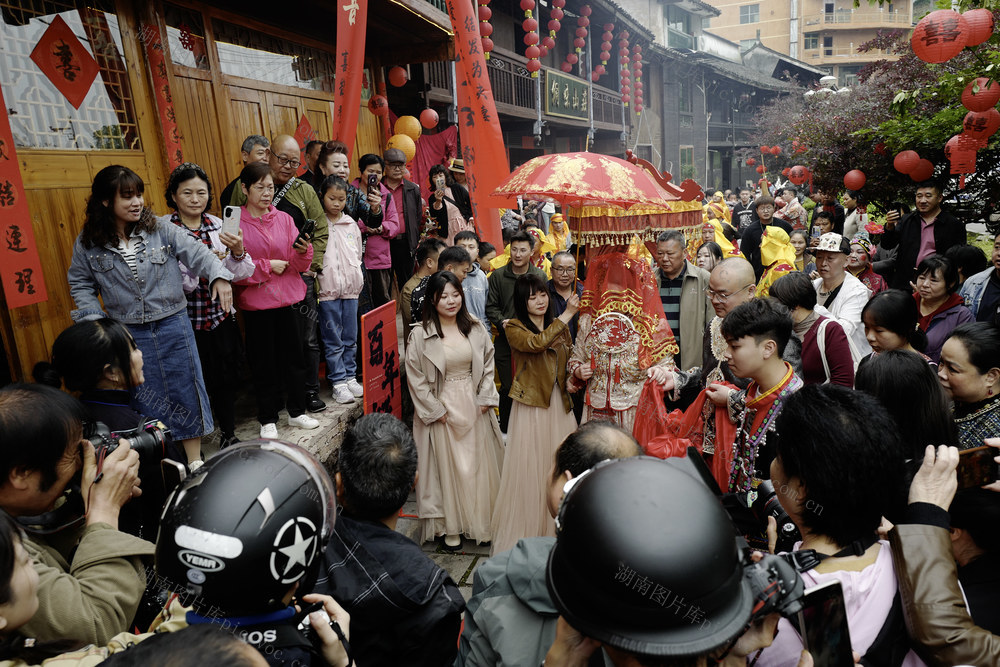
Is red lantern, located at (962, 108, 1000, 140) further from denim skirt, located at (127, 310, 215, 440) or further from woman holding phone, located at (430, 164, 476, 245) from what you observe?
denim skirt, located at (127, 310, 215, 440)

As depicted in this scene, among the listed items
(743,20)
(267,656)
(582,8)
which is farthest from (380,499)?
(743,20)

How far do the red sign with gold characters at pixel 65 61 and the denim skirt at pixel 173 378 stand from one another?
1.96m

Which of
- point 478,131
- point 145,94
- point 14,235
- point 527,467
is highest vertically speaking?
point 145,94

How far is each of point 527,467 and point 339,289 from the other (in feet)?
6.94

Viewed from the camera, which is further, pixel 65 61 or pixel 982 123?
pixel 982 123

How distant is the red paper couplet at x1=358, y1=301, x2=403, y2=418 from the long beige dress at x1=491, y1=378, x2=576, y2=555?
3.30 feet

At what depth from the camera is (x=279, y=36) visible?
20.3 feet

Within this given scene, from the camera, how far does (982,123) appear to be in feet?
18.1

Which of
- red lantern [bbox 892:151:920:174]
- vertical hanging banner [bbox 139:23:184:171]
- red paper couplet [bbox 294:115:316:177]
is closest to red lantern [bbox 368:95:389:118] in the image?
red paper couplet [bbox 294:115:316:177]

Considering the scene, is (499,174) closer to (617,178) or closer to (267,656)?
(617,178)

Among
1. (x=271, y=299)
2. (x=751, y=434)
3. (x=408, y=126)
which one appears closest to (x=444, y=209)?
(x=408, y=126)

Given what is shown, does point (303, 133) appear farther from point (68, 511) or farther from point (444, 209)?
point (68, 511)

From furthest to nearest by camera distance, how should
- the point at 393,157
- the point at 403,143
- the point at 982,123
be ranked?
the point at 403,143 < the point at 393,157 < the point at 982,123

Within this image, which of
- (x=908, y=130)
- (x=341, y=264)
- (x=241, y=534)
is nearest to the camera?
(x=241, y=534)
